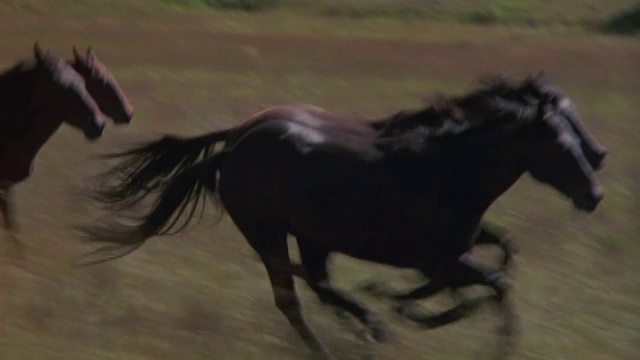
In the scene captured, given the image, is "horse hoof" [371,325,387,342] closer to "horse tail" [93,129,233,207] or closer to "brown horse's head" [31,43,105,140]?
"horse tail" [93,129,233,207]

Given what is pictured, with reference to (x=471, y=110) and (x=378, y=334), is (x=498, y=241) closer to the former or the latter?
(x=471, y=110)

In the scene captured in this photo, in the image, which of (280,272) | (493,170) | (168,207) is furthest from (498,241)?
(168,207)

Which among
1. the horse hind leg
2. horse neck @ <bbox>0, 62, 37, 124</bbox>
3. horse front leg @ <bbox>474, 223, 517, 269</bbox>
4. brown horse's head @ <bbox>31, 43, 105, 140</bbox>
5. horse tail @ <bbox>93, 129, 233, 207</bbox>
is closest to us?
the horse hind leg

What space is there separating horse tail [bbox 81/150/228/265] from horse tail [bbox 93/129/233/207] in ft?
0.25

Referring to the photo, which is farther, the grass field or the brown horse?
the brown horse

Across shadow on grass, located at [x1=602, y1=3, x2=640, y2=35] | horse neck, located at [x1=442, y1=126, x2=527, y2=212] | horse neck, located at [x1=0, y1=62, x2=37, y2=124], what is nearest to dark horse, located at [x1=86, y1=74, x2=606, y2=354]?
horse neck, located at [x1=442, y1=126, x2=527, y2=212]

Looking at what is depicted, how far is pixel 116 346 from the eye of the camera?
6719mm

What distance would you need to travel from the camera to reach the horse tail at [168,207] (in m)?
7.66

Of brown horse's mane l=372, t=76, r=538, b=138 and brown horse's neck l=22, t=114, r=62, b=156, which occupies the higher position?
brown horse's mane l=372, t=76, r=538, b=138

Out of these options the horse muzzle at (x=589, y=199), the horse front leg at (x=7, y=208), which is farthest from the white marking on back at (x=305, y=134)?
the horse front leg at (x=7, y=208)

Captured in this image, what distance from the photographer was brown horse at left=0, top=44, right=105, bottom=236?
31.8 feet

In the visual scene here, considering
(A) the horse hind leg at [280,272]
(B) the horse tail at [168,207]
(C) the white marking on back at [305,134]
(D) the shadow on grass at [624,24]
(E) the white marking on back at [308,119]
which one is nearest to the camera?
(A) the horse hind leg at [280,272]

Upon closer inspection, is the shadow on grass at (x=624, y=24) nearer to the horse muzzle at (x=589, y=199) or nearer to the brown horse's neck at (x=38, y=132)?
the brown horse's neck at (x=38, y=132)

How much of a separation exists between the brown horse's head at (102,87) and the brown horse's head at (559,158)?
484 cm
